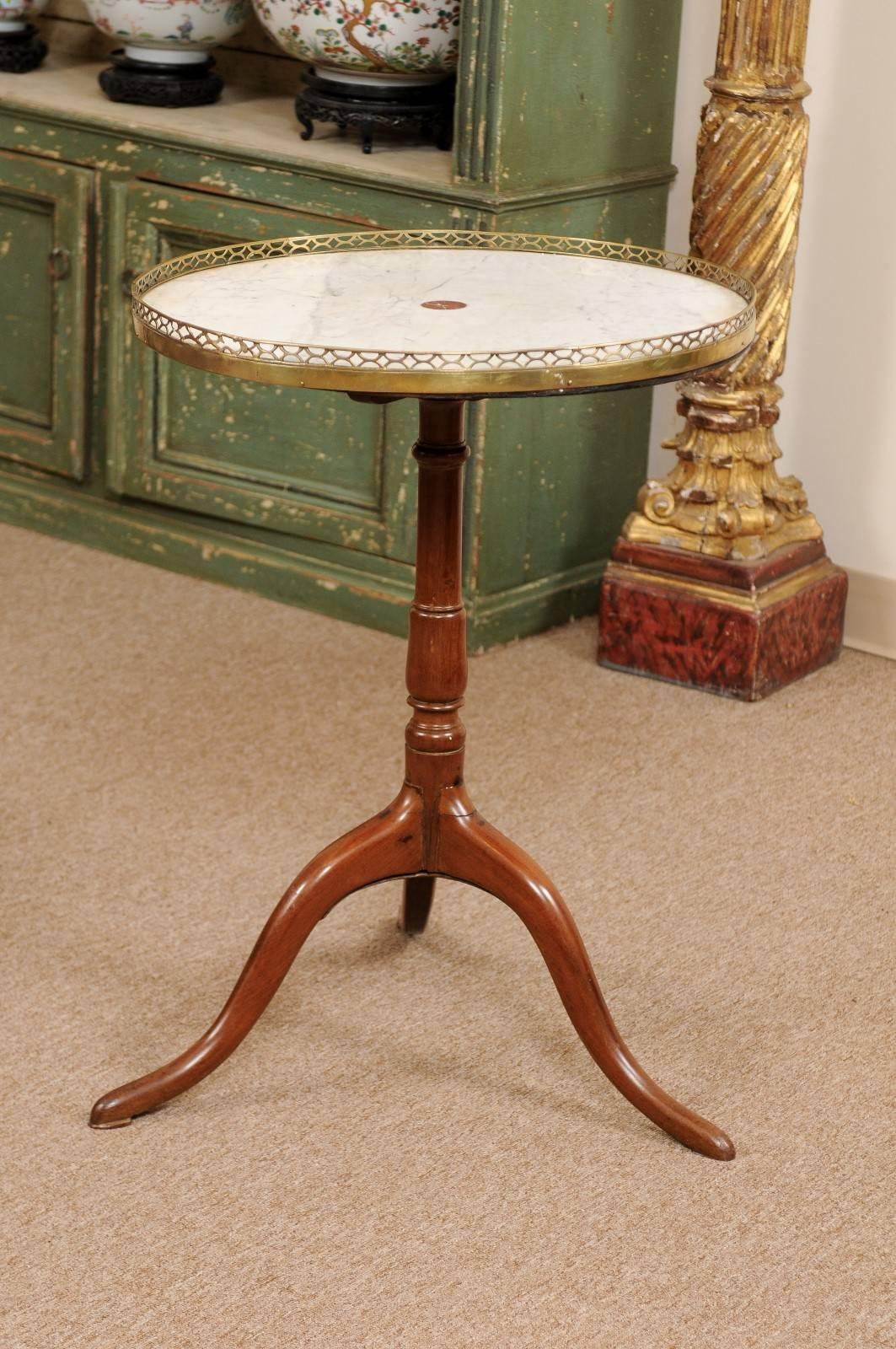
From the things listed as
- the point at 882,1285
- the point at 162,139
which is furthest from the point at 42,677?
the point at 882,1285

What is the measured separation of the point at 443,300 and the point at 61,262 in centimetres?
173

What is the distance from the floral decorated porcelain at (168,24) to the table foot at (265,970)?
191 cm

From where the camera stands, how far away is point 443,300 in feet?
5.65

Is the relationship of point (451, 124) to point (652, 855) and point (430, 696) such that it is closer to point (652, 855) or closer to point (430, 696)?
point (652, 855)

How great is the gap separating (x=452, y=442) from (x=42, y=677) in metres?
1.28

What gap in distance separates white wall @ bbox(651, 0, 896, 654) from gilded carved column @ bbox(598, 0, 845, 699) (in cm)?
12

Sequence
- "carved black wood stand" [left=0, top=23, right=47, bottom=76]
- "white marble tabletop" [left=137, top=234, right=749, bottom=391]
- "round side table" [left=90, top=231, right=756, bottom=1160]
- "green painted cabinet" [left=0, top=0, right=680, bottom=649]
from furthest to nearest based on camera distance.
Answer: "carved black wood stand" [left=0, top=23, right=47, bottom=76] → "green painted cabinet" [left=0, top=0, right=680, bottom=649] → "round side table" [left=90, top=231, right=756, bottom=1160] → "white marble tabletop" [left=137, top=234, right=749, bottom=391]

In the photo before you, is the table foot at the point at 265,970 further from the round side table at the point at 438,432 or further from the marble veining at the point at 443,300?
the marble veining at the point at 443,300

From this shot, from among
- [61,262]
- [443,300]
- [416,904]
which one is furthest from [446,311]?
Result: [61,262]

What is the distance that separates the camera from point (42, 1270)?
1607 mm

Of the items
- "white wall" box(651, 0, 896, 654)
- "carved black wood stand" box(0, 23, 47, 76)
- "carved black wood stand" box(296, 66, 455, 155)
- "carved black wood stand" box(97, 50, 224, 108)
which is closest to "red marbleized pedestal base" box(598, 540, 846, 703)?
"white wall" box(651, 0, 896, 654)

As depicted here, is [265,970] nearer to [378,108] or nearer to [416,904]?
[416,904]

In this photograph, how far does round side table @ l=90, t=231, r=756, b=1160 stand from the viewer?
163 centimetres

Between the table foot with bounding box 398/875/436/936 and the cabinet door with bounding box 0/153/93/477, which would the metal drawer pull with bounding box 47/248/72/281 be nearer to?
the cabinet door with bounding box 0/153/93/477
